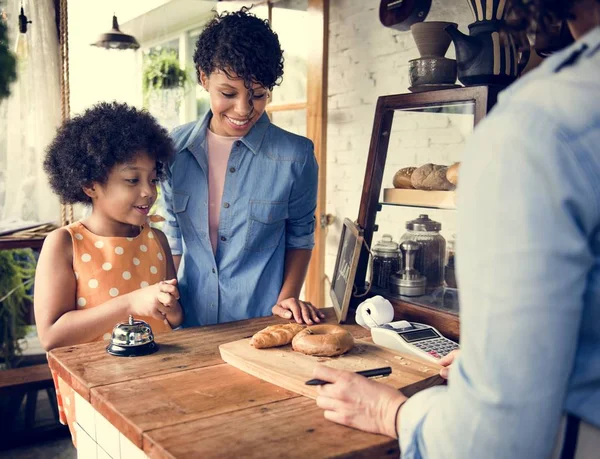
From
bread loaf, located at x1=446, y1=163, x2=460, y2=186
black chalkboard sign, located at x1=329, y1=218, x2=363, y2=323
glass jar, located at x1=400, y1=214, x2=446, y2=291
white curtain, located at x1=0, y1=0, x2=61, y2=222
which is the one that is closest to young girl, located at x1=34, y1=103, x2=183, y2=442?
black chalkboard sign, located at x1=329, y1=218, x2=363, y2=323

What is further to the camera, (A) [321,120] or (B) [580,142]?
(A) [321,120]

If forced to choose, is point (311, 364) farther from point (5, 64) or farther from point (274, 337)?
point (5, 64)

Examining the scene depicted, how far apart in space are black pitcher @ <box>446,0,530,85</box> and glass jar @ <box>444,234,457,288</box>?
1.57 feet

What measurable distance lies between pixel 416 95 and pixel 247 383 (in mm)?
1075

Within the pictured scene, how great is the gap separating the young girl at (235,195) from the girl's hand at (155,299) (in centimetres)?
46

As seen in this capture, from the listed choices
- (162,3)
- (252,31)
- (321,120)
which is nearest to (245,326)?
(252,31)

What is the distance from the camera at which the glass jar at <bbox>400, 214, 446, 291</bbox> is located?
6.51 ft

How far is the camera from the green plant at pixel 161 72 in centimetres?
507

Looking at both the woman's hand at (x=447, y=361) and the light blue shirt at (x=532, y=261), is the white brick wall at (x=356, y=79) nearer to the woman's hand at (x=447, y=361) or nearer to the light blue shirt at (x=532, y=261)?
the woman's hand at (x=447, y=361)

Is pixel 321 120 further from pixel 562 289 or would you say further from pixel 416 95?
pixel 562 289

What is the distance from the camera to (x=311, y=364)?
4.93 ft

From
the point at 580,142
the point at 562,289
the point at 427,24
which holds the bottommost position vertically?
the point at 562,289

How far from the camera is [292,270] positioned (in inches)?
94.2

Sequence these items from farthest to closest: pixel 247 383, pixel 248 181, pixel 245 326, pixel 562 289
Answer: pixel 248 181 → pixel 245 326 → pixel 247 383 → pixel 562 289
